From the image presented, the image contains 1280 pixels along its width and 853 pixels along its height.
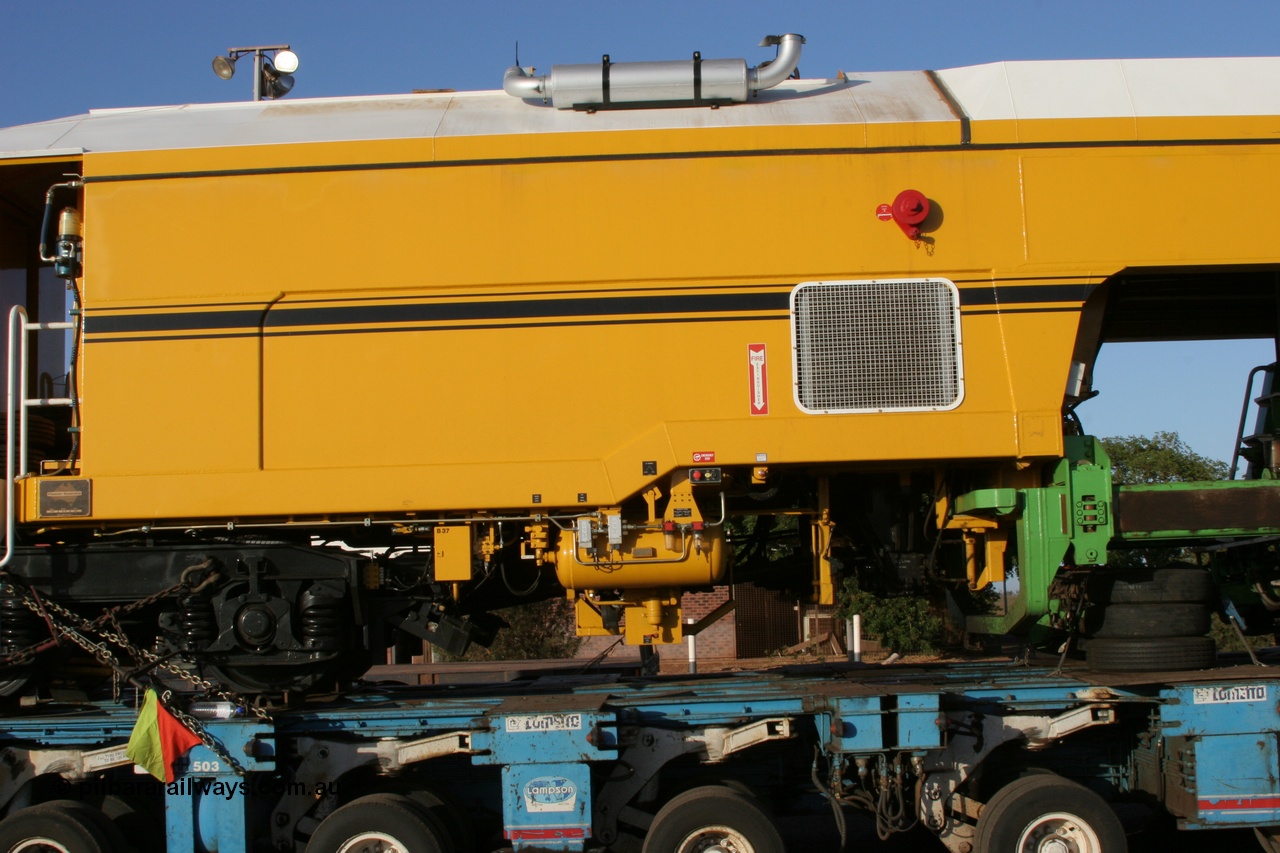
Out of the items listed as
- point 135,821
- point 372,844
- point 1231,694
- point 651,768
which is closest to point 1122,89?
point 1231,694

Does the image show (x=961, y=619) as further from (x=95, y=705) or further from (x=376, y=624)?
(x=95, y=705)

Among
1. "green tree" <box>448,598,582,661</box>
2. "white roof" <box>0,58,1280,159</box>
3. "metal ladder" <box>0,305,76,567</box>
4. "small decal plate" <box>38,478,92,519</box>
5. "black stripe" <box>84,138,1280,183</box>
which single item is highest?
"white roof" <box>0,58,1280,159</box>

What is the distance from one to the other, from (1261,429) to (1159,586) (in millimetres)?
2252

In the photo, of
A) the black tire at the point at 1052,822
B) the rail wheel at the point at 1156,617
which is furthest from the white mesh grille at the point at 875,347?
the black tire at the point at 1052,822

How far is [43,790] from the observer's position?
260 inches

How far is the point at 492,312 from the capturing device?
6.62 m

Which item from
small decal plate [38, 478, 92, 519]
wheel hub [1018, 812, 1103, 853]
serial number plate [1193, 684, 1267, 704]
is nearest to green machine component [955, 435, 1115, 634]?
serial number plate [1193, 684, 1267, 704]

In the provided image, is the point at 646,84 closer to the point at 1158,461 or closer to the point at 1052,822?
the point at 1052,822

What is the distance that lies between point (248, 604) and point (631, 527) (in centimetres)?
233

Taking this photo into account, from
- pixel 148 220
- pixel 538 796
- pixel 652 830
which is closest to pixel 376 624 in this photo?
pixel 538 796

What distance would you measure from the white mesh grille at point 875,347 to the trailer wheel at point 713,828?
2350mm

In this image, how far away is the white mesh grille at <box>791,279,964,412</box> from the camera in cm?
659

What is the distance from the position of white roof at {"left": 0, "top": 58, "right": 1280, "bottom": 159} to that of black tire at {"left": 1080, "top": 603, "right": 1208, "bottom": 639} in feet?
9.84

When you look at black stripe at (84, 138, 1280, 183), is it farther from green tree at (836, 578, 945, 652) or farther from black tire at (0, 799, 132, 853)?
green tree at (836, 578, 945, 652)
